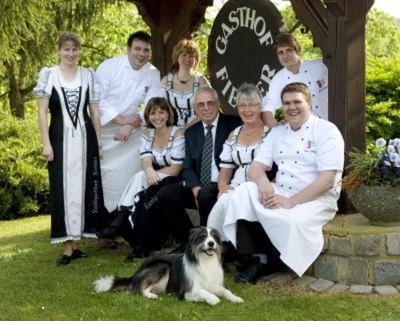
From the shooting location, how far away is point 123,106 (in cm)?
696

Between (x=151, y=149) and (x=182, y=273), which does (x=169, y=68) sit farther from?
(x=182, y=273)

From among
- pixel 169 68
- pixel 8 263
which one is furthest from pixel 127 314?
pixel 169 68

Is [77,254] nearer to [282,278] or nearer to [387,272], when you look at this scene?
[282,278]

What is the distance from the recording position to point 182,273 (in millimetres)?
5109

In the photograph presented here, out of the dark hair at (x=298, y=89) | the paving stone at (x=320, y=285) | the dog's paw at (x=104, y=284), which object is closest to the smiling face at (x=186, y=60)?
the dark hair at (x=298, y=89)

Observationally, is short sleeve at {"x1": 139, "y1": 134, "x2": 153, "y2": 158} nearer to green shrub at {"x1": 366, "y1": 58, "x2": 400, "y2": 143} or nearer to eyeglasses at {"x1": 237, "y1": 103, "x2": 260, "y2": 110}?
eyeglasses at {"x1": 237, "y1": 103, "x2": 260, "y2": 110}

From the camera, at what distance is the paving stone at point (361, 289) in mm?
5082

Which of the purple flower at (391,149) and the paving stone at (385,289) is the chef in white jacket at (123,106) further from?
the paving stone at (385,289)

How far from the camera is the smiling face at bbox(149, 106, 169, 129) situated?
648 centimetres

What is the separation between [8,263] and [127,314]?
229cm

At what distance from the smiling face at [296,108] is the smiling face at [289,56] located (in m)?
0.69

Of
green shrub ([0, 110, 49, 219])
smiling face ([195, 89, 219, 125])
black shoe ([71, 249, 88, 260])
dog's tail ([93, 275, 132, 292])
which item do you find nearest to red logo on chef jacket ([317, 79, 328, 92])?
smiling face ([195, 89, 219, 125])

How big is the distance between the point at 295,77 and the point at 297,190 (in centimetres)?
Answer: 109

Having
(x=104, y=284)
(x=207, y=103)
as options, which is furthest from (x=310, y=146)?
(x=104, y=284)
